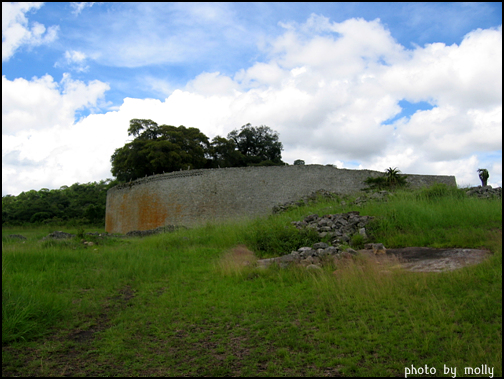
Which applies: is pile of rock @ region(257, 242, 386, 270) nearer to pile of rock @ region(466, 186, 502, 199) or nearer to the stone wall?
pile of rock @ region(466, 186, 502, 199)

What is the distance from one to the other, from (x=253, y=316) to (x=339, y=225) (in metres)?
5.58

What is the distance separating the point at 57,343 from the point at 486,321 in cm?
498

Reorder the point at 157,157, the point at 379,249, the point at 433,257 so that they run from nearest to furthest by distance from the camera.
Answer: the point at 433,257
the point at 379,249
the point at 157,157

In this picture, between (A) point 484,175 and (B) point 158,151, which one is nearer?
(A) point 484,175

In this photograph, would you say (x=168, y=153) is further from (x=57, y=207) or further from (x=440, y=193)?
(x=440, y=193)

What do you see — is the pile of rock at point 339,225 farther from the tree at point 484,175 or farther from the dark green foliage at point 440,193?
the tree at point 484,175

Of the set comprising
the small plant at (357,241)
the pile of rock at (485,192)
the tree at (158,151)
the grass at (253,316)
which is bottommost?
the grass at (253,316)

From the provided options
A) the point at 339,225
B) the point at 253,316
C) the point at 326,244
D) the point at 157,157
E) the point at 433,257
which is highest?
the point at 157,157

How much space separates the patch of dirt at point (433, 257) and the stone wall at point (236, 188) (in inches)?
540

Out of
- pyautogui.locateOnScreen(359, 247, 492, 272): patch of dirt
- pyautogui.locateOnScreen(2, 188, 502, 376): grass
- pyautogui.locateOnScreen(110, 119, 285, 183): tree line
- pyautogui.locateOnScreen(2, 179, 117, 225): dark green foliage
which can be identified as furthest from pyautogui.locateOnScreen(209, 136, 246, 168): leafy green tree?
pyautogui.locateOnScreen(359, 247, 492, 272): patch of dirt

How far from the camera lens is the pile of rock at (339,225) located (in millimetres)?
9219

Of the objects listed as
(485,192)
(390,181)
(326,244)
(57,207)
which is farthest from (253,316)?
(57,207)

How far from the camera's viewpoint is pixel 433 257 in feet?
22.7

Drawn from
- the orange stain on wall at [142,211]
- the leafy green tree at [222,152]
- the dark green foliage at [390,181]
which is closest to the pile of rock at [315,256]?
the dark green foliage at [390,181]
